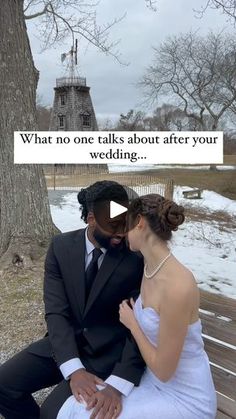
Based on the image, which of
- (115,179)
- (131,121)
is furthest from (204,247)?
(131,121)

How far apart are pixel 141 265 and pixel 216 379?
2.59ft

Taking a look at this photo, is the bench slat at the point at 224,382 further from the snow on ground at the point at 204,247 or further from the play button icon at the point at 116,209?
the snow on ground at the point at 204,247

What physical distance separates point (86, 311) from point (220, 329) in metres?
1.07

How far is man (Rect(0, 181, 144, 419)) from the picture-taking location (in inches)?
89.7

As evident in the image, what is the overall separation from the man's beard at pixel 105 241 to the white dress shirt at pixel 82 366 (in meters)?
0.04

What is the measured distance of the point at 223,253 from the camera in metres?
8.41

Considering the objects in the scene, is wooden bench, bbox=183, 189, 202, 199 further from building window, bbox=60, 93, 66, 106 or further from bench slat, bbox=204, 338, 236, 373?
building window, bbox=60, 93, 66, 106

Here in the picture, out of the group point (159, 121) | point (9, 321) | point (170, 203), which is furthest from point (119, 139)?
point (159, 121)

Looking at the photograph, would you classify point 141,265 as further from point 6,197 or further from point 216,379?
point 6,197

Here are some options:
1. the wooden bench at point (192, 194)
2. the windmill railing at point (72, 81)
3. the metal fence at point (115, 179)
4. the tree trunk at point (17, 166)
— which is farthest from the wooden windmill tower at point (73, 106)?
the tree trunk at point (17, 166)

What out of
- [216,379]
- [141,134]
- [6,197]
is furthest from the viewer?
[6,197]

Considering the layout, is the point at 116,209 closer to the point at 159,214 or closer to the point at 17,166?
the point at 159,214

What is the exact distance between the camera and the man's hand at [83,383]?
201 centimetres

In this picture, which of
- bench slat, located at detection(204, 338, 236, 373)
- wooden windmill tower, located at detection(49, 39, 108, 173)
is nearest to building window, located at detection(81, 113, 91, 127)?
wooden windmill tower, located at detection(49, 39, 108, 173)
